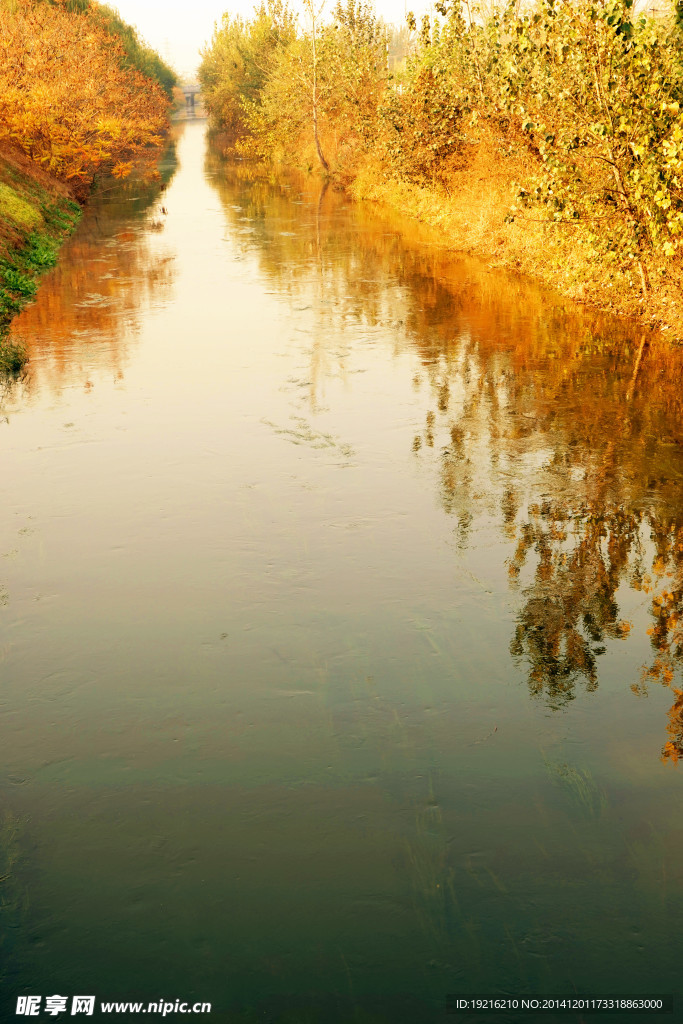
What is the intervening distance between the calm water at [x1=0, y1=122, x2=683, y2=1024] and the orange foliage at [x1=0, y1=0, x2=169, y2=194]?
20.2m

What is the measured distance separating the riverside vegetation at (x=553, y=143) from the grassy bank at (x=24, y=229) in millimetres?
9797

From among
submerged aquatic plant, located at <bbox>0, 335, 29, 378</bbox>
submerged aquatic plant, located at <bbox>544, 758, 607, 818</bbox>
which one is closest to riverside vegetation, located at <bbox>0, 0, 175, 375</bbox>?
submerged aquatic plant, located at <bbox>0, 335, 29, 378</bbox>

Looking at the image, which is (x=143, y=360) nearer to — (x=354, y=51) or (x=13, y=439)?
(x=13, y=439)

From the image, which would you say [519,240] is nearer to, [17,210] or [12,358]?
[12,358]

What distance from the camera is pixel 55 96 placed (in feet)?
105

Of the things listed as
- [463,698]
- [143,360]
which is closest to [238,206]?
[143,360]

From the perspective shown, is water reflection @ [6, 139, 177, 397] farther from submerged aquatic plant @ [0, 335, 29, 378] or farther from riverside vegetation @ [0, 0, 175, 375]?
riverside vegetation @ [0, 0, 175, 375]

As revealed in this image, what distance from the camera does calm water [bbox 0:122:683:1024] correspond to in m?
4.65

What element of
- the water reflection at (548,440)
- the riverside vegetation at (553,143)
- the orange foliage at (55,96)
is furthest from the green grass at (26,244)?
the riverside vegetation at (553,143)

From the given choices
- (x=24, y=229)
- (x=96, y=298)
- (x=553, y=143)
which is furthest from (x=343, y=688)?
(x=24, y=229)

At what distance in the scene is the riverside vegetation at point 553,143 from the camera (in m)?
15.5

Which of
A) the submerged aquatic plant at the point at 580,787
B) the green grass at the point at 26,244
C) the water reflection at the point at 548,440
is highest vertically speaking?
the green grass at the point at 26,244

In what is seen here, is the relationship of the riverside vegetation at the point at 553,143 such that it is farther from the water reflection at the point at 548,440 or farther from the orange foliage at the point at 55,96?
the orange foliage at the point at 55,96

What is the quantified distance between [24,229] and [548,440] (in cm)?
1925
